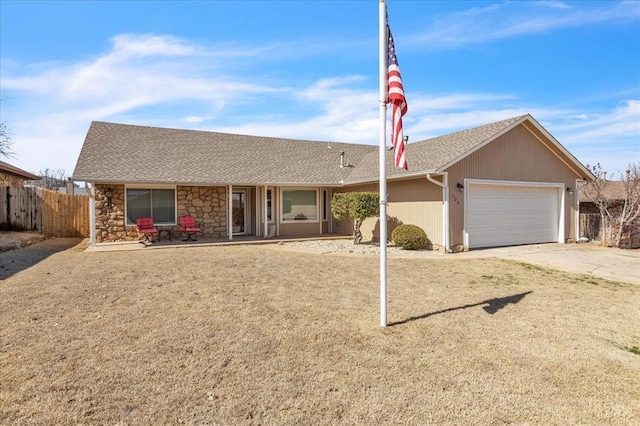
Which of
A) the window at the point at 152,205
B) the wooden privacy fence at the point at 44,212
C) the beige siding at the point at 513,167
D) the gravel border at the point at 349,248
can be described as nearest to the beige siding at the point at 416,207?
the beige siding at the point at 513,167

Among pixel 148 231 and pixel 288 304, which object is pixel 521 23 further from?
pixel 148 231

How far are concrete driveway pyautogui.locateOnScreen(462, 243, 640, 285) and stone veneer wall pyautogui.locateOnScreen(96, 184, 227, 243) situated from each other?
9888 millimetres

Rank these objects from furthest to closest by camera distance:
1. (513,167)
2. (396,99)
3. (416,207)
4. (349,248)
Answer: (513,167) < (416,207) < (349,248) < (396,99)

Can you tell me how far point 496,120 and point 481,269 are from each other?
7.62 meters

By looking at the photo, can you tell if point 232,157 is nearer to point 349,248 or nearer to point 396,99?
point 349,248

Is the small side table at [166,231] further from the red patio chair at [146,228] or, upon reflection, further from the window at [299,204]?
the window at [299,204]

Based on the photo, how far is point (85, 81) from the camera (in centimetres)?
1201

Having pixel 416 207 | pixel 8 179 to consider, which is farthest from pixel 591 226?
pixel 8 179

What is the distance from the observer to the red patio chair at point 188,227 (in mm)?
14492

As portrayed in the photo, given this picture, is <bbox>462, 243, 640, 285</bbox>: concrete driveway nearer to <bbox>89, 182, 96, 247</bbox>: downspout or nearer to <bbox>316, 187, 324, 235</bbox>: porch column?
<bbox>316, 187, 324, 235</bbox>: porch column

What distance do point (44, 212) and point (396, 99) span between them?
59.1 feet

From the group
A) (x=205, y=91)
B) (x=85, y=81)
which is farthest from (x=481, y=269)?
(x=85, y=81)

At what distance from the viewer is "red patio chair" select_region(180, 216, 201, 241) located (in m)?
14.5

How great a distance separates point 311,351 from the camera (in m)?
4.11
